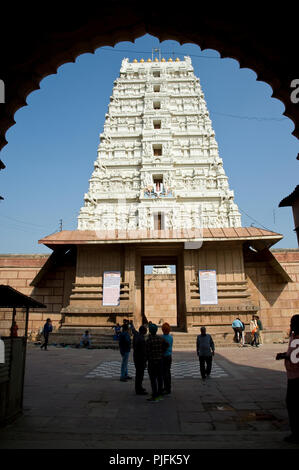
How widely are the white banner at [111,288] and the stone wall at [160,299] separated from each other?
1006 cm

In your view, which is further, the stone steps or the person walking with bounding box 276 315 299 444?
the stone steps

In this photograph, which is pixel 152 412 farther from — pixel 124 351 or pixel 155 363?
pixel 124 351

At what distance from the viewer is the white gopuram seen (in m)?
26.1

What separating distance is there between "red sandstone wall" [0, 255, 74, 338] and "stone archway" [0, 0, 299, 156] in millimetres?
14171

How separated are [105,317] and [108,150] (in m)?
18.0

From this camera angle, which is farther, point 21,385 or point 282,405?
point 282,405

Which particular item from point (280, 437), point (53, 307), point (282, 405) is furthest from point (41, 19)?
point (53, 307)

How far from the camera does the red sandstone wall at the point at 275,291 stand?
16828mm

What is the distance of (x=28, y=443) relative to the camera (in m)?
3.61

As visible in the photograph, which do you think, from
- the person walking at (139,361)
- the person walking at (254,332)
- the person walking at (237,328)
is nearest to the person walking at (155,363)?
the person walking at (139,361)

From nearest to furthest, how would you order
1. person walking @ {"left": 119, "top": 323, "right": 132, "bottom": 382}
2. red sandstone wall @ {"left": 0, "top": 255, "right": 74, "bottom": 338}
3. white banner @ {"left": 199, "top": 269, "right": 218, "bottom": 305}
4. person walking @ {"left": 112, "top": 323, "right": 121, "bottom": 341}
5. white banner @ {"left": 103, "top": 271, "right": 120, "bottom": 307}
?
person walking @ {"left": 119, "top": 323, "right": 132, "bottom": 382} → person walking @ {"left": 112, "top": 323, "right": 121, "bottom": 341} → white banner @ {"left": 199, "top": 269, "right": 218, "bottom": 305} → white banner @ {"left": 103, "top": 271, "right": 120, "bottom": 307} → red sandstone wall @ {"left": 0, "top": 255, "right": 74, "bottom": 338}

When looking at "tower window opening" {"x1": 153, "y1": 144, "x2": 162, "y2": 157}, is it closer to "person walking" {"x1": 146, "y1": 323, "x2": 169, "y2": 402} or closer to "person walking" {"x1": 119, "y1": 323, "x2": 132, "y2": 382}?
"person walking" {"x1": 119, "y1": 323, "x2": 132, "y2": 382}

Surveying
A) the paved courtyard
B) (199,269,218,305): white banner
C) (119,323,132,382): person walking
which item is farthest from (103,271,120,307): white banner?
(119,323,132,382): person walking
